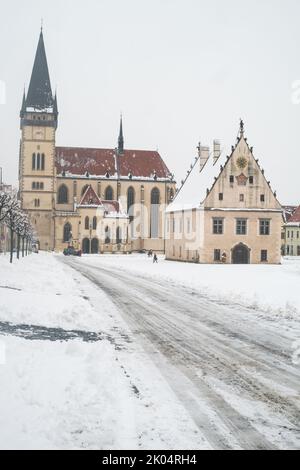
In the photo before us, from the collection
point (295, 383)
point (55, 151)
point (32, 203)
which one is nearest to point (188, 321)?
point (295, 383)

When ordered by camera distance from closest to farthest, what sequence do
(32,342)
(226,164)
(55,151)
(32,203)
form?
1. (32,342)
2. (226,164)
3. (32,203)
4. (55,151)

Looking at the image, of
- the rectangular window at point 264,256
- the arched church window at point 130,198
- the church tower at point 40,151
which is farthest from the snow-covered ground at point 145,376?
the arched church window at point 130,198

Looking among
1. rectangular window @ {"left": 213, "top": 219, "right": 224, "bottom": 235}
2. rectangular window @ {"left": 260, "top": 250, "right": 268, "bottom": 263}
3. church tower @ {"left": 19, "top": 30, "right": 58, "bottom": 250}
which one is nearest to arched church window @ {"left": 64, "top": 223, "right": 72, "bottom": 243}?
church tower @ {"left": 19, "top": 30, "right": 58, "bottom": 250}

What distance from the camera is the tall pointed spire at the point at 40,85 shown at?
89.8 m

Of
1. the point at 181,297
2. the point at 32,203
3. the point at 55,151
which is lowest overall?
the point at 181,297

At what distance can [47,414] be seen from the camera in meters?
6.46

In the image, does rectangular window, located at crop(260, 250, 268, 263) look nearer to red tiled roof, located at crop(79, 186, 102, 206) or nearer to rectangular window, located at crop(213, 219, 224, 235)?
rectangular window, located at crop(213, 219, 224, 235)

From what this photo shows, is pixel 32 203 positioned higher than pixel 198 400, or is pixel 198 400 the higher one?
pixel 32 203

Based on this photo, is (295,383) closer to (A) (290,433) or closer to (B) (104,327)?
(A) (290,433)

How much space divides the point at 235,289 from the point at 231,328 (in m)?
10.6

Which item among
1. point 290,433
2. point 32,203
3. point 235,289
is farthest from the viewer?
point 32,203

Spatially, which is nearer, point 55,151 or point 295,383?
point 295,383

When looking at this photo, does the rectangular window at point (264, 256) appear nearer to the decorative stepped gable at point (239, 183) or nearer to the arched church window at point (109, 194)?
the decorative stepped gable at point (239, 183)

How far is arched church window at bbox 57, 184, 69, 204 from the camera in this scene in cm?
9794
